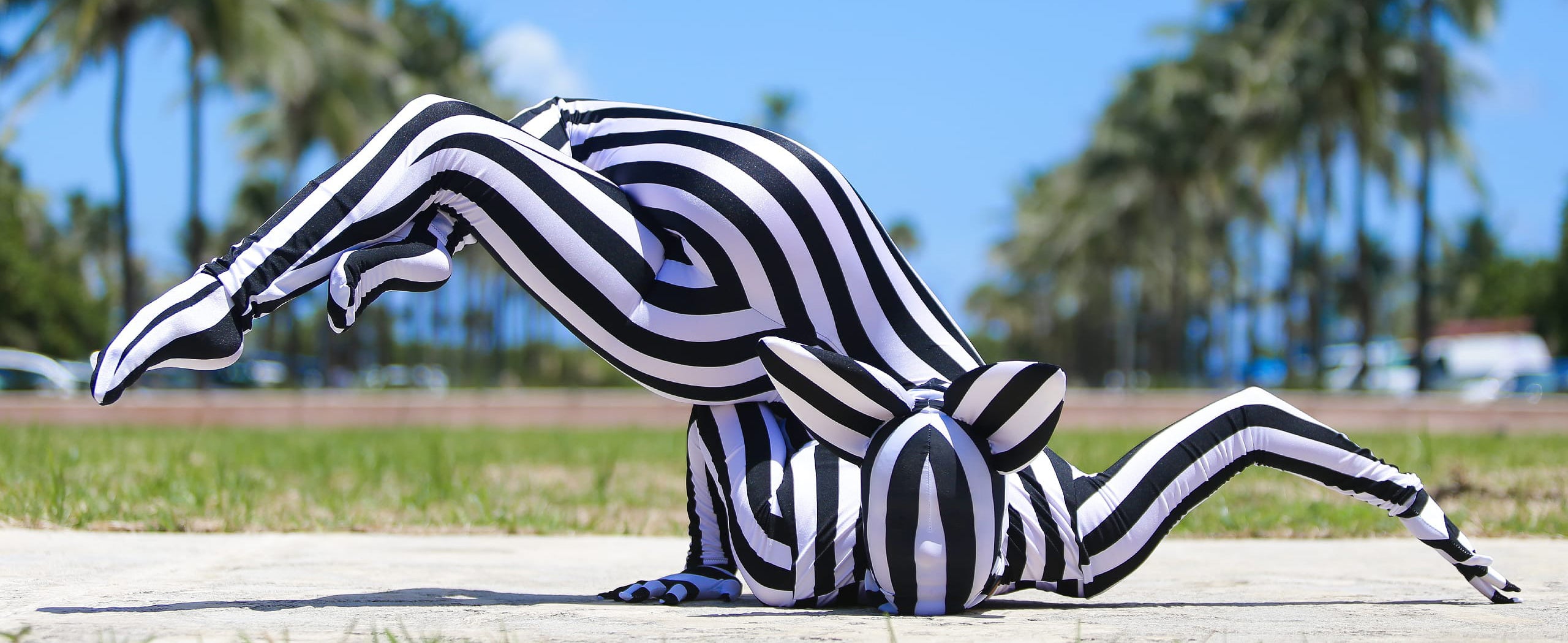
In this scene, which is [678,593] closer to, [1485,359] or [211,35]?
[211,35]

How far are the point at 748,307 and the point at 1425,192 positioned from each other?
22.8 m

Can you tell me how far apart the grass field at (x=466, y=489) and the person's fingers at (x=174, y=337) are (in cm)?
242

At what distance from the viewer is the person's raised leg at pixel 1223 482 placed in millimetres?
2990

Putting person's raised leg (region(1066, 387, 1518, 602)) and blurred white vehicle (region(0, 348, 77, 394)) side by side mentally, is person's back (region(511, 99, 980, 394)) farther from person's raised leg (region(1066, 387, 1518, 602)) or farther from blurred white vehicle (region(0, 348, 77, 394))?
blurred white vehicle (region(0, 348, 77, 394))

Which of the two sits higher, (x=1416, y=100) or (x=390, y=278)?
(x=1416, y=100)

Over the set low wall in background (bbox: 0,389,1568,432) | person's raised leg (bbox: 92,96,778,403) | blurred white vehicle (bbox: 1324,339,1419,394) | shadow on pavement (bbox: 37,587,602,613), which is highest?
blurred white vehicle (bbox: 1324,339,1419,394)

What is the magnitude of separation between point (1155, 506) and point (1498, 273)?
2443 inches

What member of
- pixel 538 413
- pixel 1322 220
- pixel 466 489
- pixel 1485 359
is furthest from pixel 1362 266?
pixel 466 489

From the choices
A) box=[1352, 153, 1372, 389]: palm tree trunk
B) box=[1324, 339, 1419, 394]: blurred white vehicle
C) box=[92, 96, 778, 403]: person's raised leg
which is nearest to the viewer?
box=[92, 96, 778, 403]: person's raised leg

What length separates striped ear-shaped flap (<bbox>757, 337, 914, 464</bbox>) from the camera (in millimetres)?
2689

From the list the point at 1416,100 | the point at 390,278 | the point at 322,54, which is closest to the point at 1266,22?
the point at 1416,100

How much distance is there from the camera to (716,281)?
3076 mm

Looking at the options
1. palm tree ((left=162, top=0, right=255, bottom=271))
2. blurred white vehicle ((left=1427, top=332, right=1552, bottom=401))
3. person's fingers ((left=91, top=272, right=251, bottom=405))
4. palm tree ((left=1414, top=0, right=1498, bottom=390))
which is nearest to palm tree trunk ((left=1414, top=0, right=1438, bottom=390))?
palm tree ((left=1414, top=0, right=1498, bottom=390))

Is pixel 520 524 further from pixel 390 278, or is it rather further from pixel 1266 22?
pixel 1266 22
